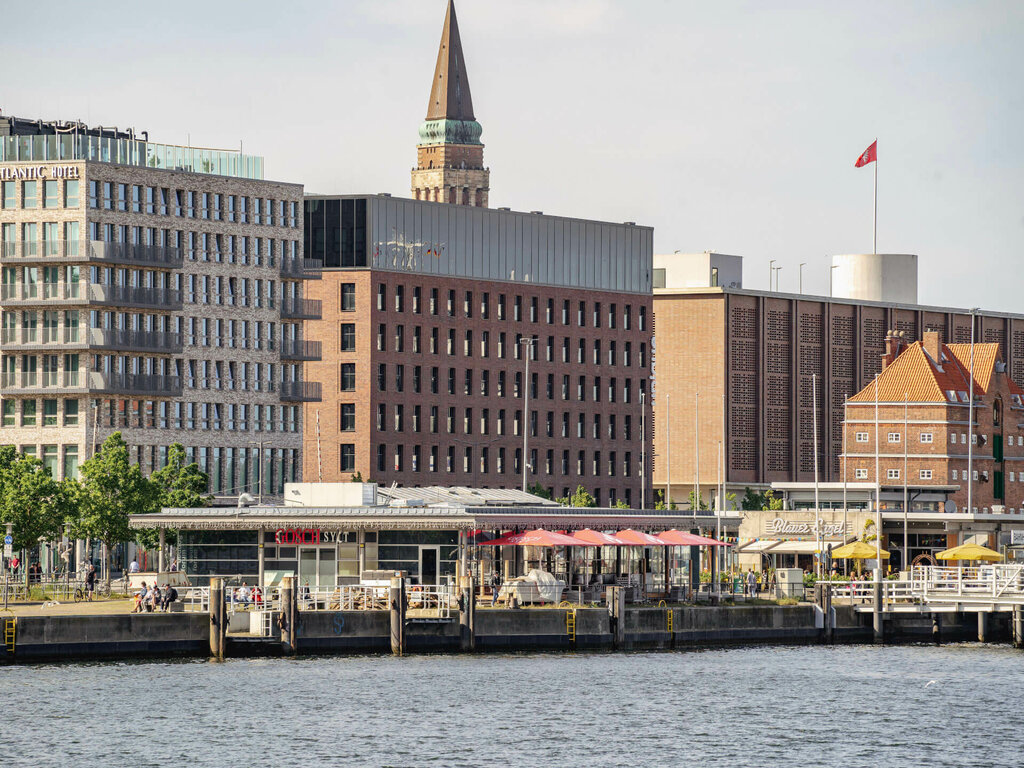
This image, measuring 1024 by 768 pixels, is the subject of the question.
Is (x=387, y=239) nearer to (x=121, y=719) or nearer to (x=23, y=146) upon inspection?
(x=23, y=146)

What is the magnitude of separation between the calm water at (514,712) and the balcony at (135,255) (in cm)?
6800

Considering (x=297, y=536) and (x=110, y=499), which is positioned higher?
(x=110, y=499)

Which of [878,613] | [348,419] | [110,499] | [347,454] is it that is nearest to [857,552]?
[878,613]

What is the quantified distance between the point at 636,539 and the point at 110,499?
29947mm

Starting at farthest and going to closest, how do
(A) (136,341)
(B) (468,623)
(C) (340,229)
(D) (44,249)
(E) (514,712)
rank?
(C) (340,229)
(A) (136,341)
(D) (44,249)
(B) (468,623)
(E) (514,712)

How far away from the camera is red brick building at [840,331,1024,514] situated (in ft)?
621

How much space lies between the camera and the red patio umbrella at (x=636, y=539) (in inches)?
4441

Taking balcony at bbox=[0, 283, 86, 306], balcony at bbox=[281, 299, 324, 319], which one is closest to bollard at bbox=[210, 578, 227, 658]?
balcony at bbox=[0, 283, 86, 306]

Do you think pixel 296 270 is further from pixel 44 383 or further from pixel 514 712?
pixel 514 712

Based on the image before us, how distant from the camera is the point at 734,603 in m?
113

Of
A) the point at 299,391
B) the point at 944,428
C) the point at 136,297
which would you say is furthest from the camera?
the point at 944,428

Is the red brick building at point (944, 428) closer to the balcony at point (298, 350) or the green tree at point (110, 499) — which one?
the balcony at point (298, 350)

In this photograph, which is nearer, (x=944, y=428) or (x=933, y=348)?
(x=944, y=428)

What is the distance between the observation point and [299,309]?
175 metres
